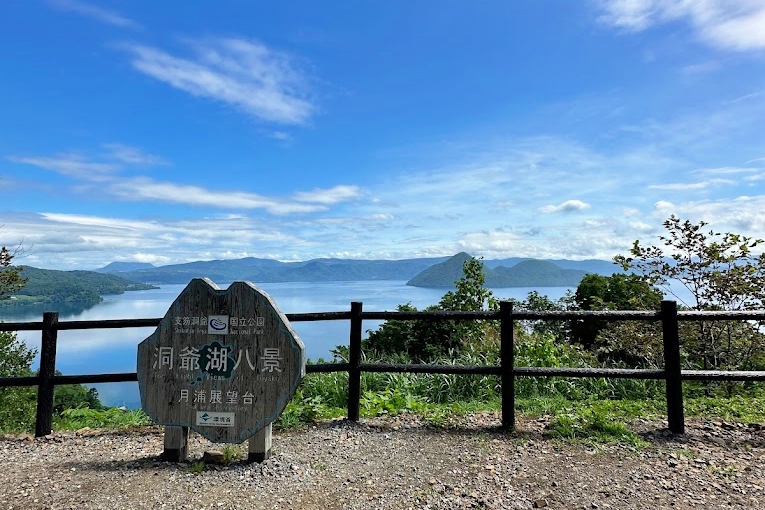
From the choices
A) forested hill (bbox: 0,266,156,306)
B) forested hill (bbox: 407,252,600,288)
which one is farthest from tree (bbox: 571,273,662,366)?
forested hill (bbox: 407,252,600,288)

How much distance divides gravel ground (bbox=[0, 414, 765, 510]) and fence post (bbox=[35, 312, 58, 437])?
0.21m

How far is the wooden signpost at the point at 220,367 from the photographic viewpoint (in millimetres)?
4059

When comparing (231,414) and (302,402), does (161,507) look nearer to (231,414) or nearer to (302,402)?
(231,414)

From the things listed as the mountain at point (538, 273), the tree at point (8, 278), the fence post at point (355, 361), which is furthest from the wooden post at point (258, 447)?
the mountain at point (538, 273)

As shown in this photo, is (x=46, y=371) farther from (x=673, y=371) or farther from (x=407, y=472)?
(x=673, y=371)

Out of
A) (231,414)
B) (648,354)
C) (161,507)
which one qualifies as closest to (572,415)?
(648,354)

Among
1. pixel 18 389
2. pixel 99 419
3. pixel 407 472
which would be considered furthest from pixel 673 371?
pixel 18 389

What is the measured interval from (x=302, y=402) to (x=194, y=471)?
2.08 m

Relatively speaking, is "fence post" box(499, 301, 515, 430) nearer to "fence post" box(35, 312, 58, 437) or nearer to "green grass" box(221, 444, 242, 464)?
"green grass" box(221, 444, 242, 464)

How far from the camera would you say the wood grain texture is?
406 centimetres

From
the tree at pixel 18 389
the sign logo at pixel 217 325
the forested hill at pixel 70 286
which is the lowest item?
the tree at pixel 18 389

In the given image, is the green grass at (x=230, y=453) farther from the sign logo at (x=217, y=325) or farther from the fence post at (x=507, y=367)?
the fence post at (x=507, y=367)

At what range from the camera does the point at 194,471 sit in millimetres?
3850

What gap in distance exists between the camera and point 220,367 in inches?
Answer: 163
